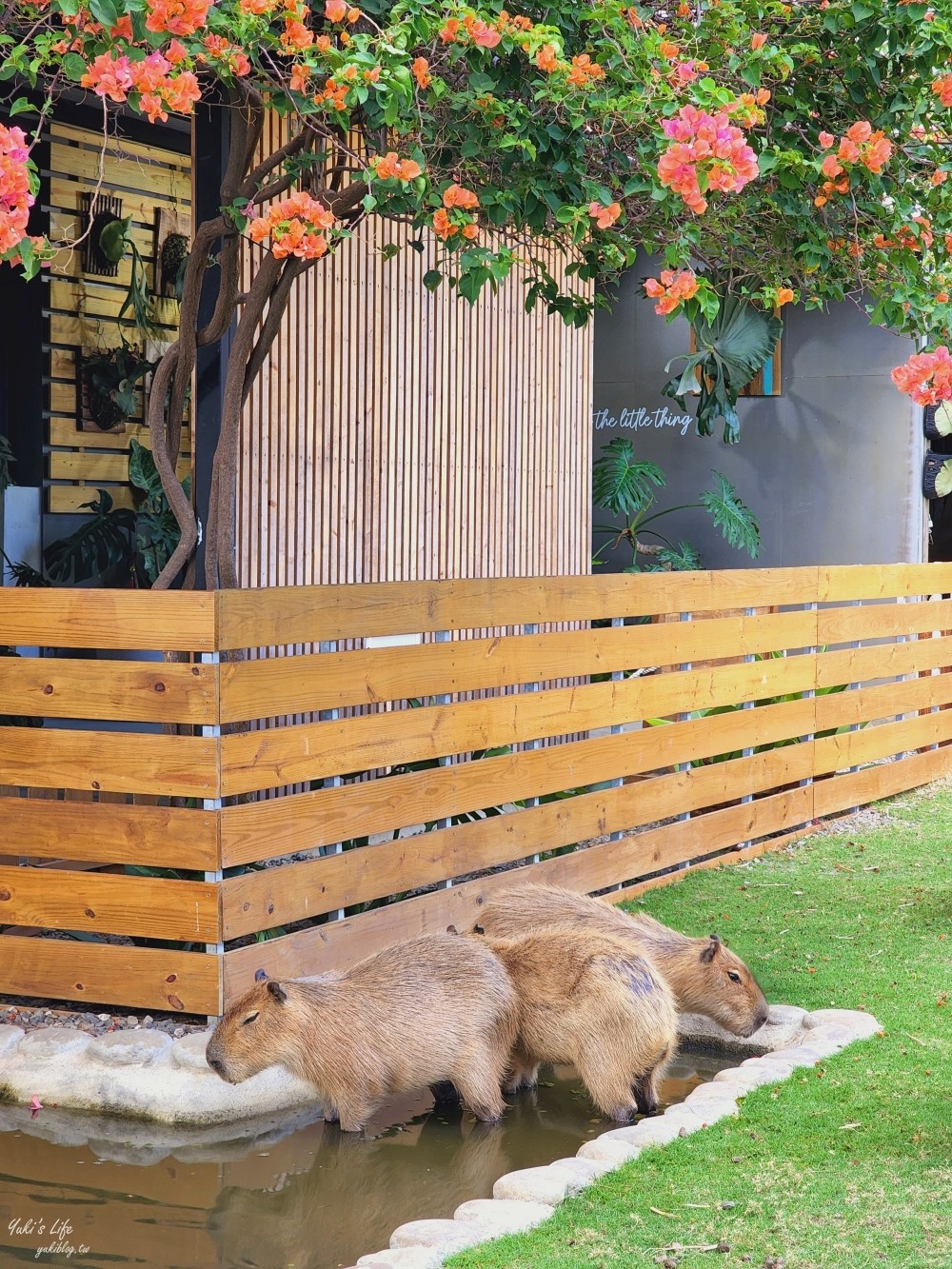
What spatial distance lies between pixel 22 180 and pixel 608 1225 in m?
2.82

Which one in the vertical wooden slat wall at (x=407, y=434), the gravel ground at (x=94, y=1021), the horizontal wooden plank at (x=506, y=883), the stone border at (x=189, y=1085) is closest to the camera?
the stone border at (x=189, y=1085)

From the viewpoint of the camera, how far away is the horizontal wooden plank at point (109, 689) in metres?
4.87

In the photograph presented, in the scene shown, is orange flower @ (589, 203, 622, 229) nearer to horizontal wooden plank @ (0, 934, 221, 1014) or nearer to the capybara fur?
the capybara fur

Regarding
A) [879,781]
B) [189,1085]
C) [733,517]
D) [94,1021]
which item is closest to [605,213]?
[189,1085]

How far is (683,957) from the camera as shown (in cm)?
517

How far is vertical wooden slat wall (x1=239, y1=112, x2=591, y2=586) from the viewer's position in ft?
21.9

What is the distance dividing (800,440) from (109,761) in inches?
365

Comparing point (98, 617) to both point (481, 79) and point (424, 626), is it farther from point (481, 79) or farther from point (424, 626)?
point (481, 79)

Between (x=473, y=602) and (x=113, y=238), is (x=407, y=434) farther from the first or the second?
(x=113, y=238)

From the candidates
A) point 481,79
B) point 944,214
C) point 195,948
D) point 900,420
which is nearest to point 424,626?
point 195,948

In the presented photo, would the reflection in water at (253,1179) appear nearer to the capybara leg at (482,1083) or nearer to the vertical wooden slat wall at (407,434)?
the capybara leg at (482,1083)

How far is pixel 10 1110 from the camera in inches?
186

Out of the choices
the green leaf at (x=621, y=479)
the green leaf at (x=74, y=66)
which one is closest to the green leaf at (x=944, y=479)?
the green leaf at (x=621, y=479)

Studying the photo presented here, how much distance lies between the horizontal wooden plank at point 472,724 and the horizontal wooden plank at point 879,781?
834 mm
